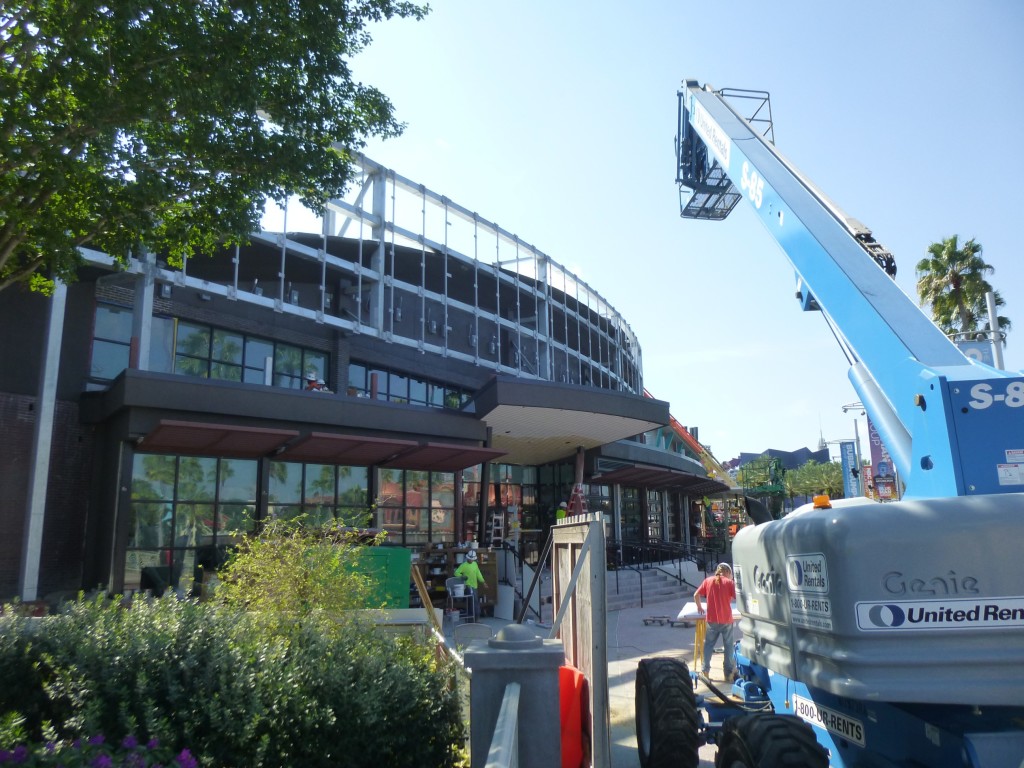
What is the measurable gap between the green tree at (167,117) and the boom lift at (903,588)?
603 cm

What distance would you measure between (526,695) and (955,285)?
98.7 feet

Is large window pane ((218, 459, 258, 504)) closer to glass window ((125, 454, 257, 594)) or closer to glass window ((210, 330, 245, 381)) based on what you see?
glass window ((125, 454, 257, 594))

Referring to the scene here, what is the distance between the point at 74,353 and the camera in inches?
683

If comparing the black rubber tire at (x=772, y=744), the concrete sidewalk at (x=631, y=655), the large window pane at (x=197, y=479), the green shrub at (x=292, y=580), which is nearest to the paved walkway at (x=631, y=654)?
the concrete sidewalk at (x=631, y=655)

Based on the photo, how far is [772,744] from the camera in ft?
13.4

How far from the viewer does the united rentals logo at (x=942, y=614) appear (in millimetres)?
3645

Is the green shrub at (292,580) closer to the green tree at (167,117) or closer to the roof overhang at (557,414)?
the green tree at (167,117)

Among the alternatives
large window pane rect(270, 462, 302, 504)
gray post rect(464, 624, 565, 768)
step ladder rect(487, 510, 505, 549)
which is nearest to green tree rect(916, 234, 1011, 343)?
step ladder rect(487, 510, 505, 549)

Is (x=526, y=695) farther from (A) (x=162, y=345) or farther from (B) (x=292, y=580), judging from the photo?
(A) (x=162, y=345)

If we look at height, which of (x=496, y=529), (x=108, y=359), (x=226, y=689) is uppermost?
(x=108, y=359)

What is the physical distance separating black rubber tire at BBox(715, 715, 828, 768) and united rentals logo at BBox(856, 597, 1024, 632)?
0.81m

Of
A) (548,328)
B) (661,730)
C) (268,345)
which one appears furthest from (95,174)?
(548,328)

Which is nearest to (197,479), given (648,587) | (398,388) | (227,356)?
(227,356)

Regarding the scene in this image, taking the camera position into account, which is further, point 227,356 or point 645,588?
point 645,588
